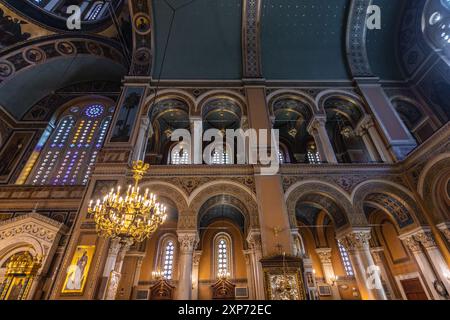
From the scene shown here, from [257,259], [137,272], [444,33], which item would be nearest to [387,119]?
[444,33]

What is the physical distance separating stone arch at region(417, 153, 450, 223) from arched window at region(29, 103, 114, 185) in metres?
13.7

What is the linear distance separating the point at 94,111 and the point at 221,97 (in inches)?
311

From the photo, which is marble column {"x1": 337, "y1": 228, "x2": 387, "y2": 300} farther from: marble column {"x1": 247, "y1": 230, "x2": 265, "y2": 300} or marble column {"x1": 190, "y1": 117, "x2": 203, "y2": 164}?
marble column {"x1": 190, "y1": 117, "x2": 203, "y2": 164}

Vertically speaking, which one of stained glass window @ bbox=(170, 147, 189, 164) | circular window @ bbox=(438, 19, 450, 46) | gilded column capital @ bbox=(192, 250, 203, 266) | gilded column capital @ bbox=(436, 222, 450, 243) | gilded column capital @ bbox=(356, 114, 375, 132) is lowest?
gilded column capital @ bbox=(436, 222, 450, 243)

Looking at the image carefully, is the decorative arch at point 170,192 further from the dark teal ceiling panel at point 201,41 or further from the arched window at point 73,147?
the dark teal ceiling panel at point 201,41

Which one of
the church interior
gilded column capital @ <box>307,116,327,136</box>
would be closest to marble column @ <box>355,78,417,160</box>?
the church interior

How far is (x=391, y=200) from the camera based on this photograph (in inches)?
344

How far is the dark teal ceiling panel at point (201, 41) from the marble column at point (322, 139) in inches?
173

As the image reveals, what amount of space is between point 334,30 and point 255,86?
17.1 feet

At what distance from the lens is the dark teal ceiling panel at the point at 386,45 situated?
11984 millimetres

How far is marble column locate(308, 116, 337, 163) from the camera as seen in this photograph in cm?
969

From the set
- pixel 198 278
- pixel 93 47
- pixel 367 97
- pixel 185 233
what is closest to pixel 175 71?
pixel 93 47

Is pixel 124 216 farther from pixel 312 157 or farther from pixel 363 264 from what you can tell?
pixel 312 157

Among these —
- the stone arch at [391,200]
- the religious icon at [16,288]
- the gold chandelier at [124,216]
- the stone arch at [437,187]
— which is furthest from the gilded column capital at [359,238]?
the religious icon at [16,288]
